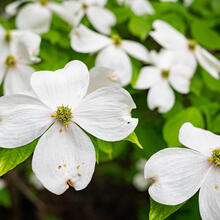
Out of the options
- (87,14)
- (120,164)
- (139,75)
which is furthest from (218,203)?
(120,164)

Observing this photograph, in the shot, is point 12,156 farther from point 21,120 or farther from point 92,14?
point 92,14

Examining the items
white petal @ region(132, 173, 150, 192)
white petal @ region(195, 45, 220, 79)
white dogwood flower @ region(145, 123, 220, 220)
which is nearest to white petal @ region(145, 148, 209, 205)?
white dogwood flower @ region(145, 123, 220, 220)

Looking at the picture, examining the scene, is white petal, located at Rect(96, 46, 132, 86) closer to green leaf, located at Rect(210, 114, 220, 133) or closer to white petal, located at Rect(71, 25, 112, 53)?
white petal, located at Rect(71, 25, 112, 53)

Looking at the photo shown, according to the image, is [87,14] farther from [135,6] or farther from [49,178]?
[49,178]

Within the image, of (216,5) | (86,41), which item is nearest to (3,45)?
(86,41)

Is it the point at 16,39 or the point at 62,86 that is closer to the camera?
the point at 62,86
